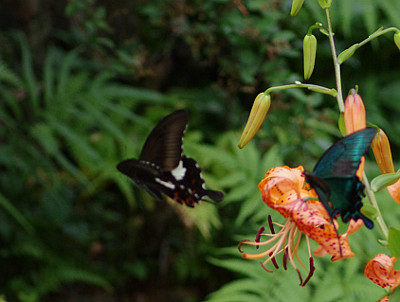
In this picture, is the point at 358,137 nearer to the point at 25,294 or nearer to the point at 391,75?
the point at 25,294

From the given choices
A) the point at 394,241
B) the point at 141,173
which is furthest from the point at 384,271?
the point at 141,173

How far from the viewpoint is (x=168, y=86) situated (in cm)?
251

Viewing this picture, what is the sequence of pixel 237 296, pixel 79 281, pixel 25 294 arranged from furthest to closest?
pixel 79 281 → pixel 25 294 → pixel 237 296

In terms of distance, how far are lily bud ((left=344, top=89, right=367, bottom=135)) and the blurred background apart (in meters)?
0.92

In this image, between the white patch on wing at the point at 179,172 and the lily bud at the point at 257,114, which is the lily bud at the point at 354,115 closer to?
the lily bud at the point at 257,114

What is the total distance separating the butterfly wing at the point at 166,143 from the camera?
877 mm

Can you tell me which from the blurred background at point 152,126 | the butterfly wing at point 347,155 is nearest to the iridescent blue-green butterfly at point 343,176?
the butterfly wing at point 347,155

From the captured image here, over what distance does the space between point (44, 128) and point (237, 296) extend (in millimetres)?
1043

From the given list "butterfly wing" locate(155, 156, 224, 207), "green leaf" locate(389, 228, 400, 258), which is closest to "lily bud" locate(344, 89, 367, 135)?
"green leaf" locate(389, 228, 400, 258)

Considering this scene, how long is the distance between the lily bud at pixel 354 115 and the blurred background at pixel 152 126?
36.3 inches

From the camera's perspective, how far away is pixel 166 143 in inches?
35.6

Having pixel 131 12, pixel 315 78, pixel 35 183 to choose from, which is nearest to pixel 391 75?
pixel 315 78

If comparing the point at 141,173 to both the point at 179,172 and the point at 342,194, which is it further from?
the point at 342,194

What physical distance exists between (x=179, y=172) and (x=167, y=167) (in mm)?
52
